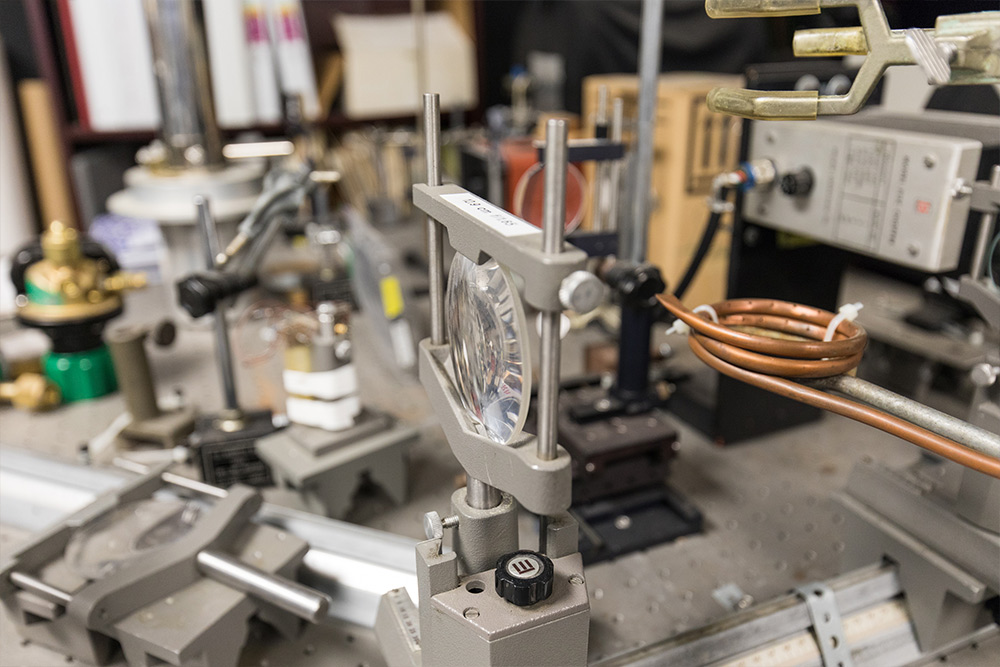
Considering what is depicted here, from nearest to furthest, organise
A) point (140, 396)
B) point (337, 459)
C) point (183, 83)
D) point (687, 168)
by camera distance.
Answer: point (337, 459), point (140, 396), point (687, 168), point (183, 83)

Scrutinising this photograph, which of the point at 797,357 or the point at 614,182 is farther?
the point at 614,182

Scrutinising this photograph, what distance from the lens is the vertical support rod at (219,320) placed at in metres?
1.15

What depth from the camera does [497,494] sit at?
0.60 meters

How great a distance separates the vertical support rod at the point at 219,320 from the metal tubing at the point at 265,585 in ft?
1.34

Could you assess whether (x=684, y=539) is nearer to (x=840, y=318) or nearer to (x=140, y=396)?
(x=840, y=318)

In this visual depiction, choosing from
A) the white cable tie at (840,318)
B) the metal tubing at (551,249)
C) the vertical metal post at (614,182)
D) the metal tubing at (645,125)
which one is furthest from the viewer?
the vertical metal post at (614,182)

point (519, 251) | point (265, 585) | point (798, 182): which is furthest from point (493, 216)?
point (798, 182)

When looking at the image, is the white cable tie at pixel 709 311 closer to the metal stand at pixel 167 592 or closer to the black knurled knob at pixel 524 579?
the black knurled knob at pixel 524 579

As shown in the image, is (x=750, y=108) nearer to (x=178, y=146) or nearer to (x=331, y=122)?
(x=178, y=146)

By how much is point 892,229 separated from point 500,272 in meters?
0.72

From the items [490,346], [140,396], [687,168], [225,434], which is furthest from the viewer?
[687,168]

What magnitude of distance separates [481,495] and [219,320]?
0.73 meters

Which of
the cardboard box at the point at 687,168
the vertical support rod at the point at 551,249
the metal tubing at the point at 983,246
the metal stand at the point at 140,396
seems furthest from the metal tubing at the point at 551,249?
the cardboard box at the point at 687,168

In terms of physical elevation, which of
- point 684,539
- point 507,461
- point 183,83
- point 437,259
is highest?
point 183,83
